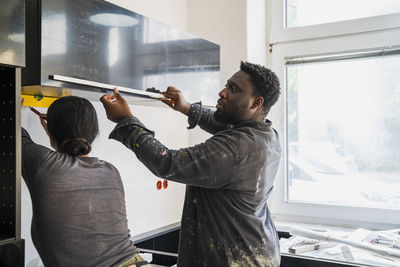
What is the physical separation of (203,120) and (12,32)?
2.86 feet

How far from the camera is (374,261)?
1.70 meters

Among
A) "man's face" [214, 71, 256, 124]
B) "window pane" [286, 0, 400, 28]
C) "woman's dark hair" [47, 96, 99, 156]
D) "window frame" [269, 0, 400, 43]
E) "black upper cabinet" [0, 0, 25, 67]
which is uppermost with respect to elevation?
"window pane" [286, 0, 400, 28]

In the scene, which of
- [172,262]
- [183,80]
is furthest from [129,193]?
[183,80]

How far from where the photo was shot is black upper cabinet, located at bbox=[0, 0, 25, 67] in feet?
2.94

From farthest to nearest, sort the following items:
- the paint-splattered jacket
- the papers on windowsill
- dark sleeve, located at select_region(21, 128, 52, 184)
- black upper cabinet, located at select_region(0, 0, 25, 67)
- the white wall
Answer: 1. the white wall
2. the papers on windowsill
3. the paint-splattered jacket
4. dark sleeve, located at select_region(21, 128, 52, 184)
5. black upper cabinet, located at select_region(0, 0, 25, 67)

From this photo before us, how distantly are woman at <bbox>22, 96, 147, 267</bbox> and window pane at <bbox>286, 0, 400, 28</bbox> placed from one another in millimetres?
1798

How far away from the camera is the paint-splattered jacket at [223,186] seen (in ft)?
3.88

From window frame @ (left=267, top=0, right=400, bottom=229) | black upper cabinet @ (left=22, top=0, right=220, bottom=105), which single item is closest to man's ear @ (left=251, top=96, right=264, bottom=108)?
black upper cabinet @ (left=22, top=0, right=220, bottom=105)

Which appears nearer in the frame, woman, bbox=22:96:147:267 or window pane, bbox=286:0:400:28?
woman, bbox=22:96:147:267

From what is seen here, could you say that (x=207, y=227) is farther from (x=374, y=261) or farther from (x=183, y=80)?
(x=374, y=261)

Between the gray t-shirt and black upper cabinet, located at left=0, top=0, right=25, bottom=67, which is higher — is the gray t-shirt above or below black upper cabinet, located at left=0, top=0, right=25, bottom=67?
below

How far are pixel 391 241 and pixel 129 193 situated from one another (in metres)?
1.31

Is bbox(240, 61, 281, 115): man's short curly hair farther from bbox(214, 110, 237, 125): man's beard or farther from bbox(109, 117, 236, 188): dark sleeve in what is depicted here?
bbox(109, 117, 236, 188): dark sleeve

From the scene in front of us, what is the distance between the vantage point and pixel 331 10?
2.44 meters
